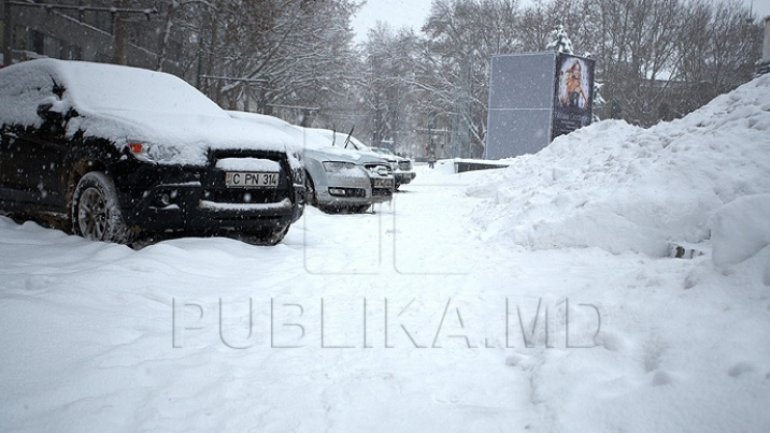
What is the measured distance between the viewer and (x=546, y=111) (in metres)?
24.6

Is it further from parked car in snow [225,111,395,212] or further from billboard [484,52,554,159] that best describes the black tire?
billboard [484,52,554,159]

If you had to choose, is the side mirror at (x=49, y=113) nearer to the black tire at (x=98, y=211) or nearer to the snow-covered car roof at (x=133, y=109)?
the snow-covered car roof at (x=133, y=109)

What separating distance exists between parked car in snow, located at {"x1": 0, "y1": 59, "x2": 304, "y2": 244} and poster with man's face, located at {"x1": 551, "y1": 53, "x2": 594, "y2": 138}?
69.5 ft

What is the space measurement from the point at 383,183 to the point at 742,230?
7475mm

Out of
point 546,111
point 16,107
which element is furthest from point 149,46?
point 16,107

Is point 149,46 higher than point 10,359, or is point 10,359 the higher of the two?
point 149,46

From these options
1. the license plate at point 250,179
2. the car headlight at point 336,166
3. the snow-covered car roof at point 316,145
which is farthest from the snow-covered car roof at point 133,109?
the car headlight at point 336,166

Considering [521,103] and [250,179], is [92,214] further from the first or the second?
[521,103]

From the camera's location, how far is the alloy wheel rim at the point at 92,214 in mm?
4668

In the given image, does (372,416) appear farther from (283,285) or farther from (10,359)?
(283,285)

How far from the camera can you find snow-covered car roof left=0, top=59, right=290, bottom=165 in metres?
4.55

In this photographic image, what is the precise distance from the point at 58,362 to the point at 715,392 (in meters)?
2.59

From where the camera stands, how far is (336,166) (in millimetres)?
8938

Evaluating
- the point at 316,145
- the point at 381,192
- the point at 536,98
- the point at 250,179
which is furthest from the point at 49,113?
the point at 536,98
